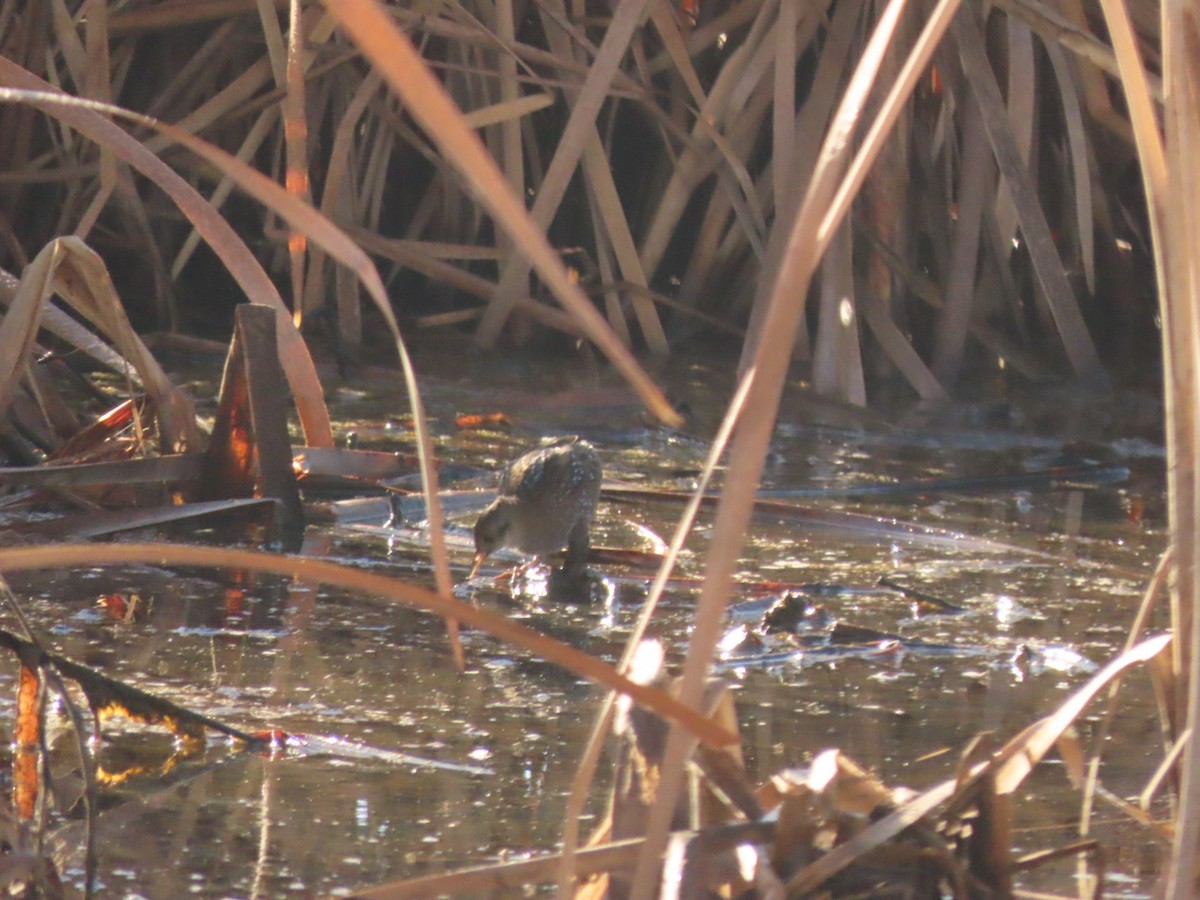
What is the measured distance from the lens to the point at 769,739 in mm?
2189

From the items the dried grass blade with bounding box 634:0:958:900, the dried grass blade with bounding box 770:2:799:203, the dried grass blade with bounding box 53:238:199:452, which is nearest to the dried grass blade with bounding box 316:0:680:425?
the dried grass blade with bounding box 634:0:958:900

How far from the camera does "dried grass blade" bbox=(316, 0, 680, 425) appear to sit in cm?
88

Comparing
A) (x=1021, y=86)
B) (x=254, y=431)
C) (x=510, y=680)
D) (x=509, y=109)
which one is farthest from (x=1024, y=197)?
(x=510, y=680)

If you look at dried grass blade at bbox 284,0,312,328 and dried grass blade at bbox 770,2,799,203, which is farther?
dried grass blade at bbox 770,2,799,203

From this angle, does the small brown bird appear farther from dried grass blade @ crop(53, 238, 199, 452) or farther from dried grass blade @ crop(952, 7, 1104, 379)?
dried grass blade @ crop(952, 7, 1104, 379)

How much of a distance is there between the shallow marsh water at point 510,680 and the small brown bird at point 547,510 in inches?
3.4

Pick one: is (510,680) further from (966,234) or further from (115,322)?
(966,234)

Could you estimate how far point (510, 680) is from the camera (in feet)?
7.95

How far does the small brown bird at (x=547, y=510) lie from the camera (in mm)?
3225

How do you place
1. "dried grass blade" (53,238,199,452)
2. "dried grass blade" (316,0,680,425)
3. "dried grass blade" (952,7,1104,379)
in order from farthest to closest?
"dried grass blade" (952,7,1104,379) → "dried grass blade" (53,238,199,452) → "dried grass blade" (316,0,680,425)

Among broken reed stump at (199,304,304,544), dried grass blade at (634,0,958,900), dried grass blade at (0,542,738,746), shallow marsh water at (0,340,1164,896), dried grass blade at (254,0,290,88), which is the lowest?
Result: shallow marsh water at (0,340,1164,896)

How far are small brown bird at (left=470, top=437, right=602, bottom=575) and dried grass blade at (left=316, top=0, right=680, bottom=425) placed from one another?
221cm

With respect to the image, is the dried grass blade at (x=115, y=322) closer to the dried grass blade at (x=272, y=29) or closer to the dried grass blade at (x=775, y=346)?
the dried grass blade at (x=272, y=29)

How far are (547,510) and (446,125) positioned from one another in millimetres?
2318
